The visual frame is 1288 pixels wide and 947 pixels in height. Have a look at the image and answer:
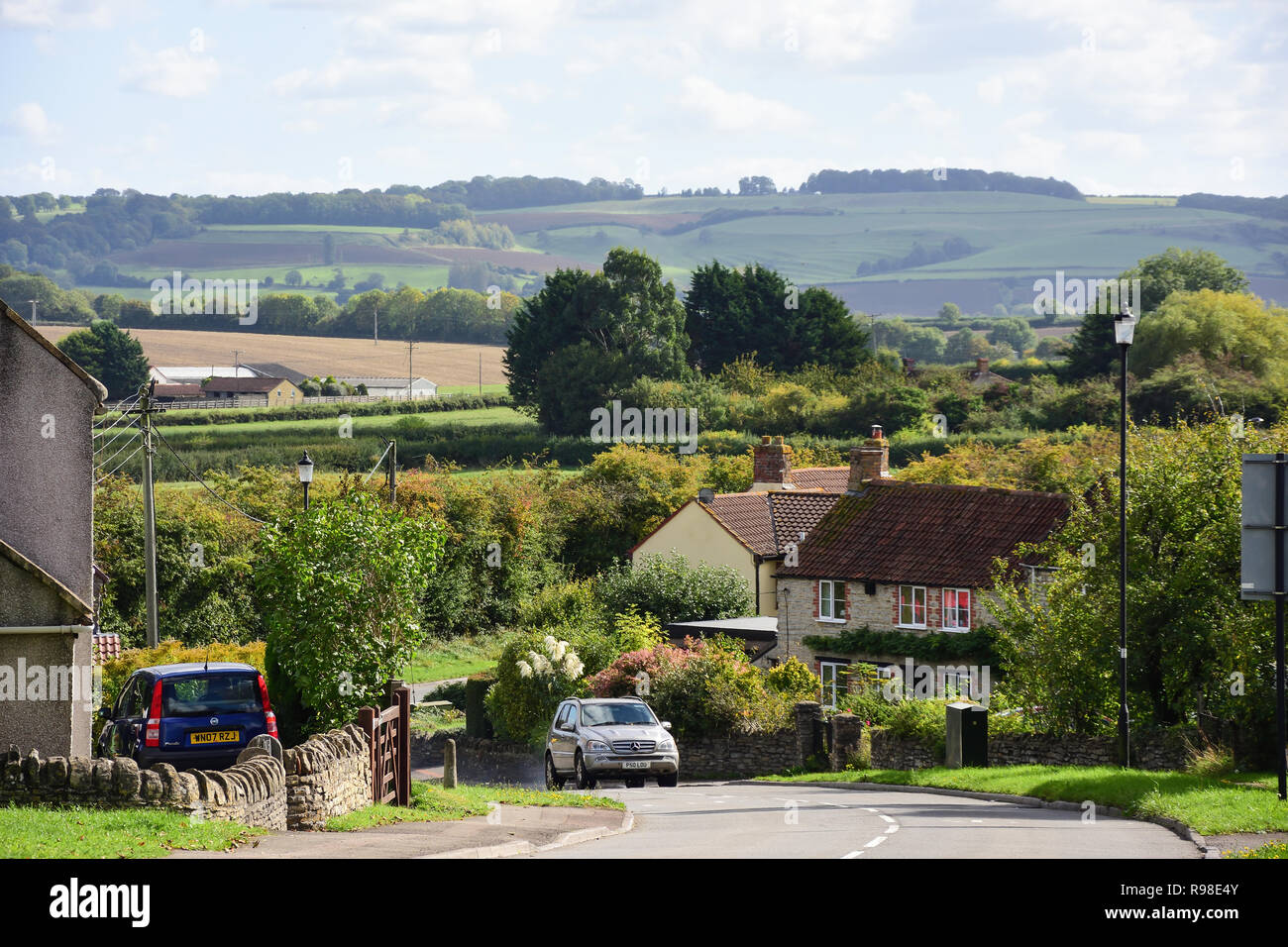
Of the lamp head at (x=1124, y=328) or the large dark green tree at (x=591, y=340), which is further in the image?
the large dark green tree at (x=591, y=340)

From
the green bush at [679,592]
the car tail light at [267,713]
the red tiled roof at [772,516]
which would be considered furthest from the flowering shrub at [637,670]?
the car tail light at [267,713]

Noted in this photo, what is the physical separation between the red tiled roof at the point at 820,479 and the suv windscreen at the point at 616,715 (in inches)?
1310

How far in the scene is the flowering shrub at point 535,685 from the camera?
1570 inches

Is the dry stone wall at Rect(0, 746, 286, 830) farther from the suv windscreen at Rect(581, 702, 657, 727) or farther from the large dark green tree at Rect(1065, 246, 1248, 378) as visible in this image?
the large dark green tree at Rect(1065, 246, 1248, 378)

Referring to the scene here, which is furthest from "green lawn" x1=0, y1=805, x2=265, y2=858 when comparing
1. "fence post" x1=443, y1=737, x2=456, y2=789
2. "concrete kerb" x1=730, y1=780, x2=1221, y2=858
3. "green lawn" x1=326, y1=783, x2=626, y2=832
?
"concrete kerb" x1=730, y1=780, x2=1221, y2=858

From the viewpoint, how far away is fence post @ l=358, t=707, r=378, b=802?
58.1 feet

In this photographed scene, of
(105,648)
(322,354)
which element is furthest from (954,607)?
(322,354)

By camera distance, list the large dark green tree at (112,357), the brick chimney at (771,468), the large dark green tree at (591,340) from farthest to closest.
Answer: the large dark green tree at (112,357) → the large dark green tree at (591,340) → the brick chimney at (771,468)

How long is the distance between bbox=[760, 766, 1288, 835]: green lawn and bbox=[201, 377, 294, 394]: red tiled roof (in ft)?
321

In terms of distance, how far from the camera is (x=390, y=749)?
18.8m

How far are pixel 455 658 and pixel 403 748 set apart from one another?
38623 mm

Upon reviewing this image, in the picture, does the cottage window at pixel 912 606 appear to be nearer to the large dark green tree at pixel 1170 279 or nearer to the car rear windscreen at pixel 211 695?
the car rear windscreen at pixel 211 695

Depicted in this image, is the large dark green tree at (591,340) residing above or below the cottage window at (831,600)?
above
